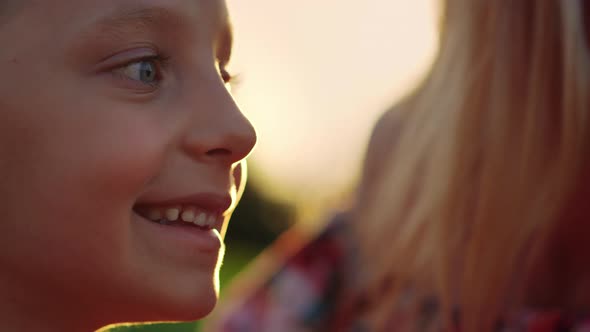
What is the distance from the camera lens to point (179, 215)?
1.11m

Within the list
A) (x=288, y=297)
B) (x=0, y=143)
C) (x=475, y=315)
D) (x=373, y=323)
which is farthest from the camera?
(x=288, y=297)

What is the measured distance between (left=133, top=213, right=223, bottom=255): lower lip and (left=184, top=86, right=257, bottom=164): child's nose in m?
0.09

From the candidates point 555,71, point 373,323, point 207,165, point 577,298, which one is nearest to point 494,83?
point 555,71

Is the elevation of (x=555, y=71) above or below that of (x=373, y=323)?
above

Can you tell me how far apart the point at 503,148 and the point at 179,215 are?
1041 millimetres

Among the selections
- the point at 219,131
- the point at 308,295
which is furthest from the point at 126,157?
the point at 308,295

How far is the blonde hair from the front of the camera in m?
1.93

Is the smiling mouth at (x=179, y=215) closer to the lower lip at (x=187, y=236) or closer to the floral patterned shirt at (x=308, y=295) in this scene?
the lower lip at (x=187, y=236)

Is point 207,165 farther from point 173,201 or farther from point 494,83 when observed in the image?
point 494,83

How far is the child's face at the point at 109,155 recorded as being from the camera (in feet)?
3.40

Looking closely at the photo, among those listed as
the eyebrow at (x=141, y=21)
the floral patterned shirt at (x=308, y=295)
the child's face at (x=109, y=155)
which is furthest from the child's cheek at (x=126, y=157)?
the floral patterned shirt at (x=308, y=295)

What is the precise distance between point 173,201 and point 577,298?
1.16 metres

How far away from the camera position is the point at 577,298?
1.95 meters

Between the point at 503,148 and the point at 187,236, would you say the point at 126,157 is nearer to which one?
the point at 187,236
